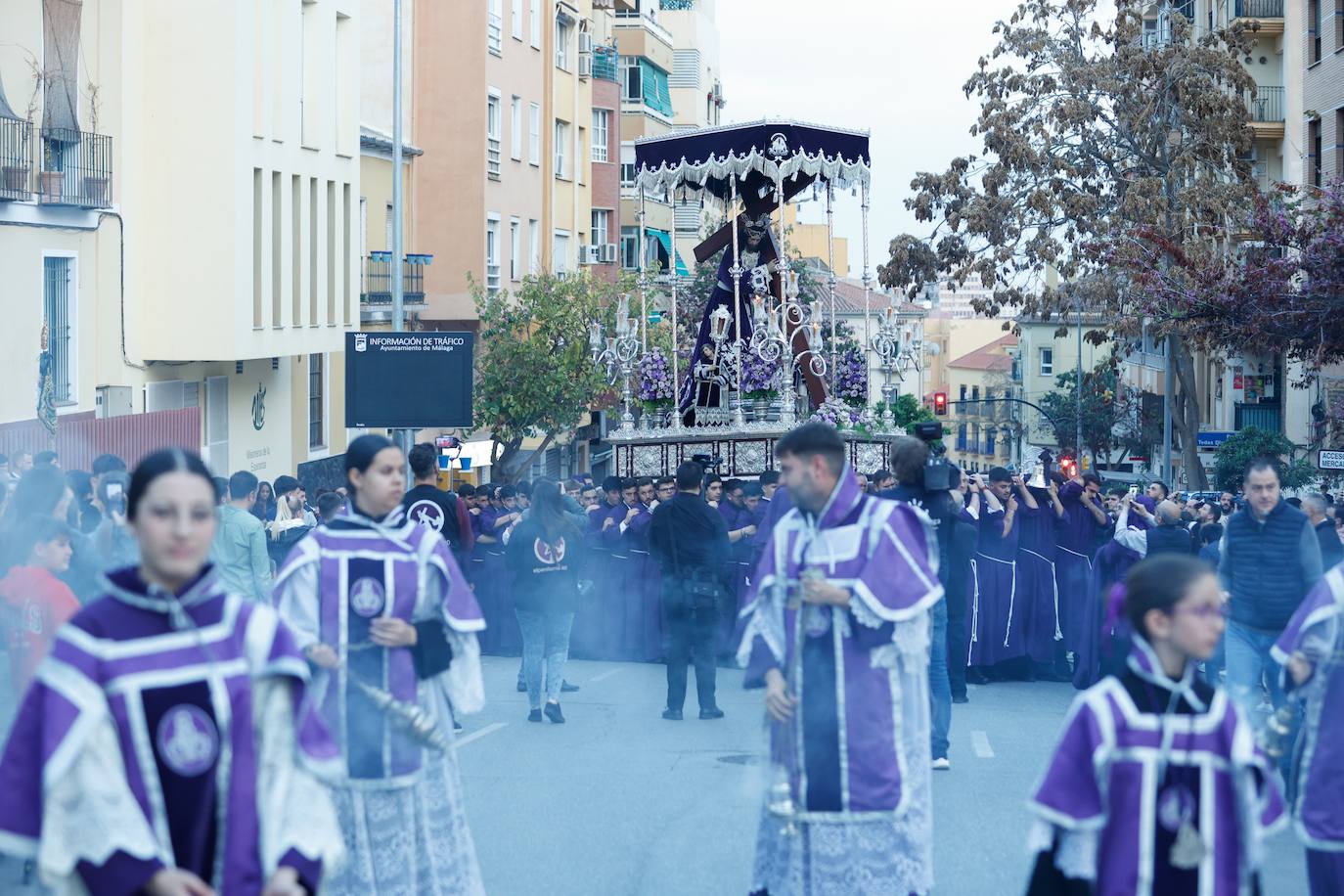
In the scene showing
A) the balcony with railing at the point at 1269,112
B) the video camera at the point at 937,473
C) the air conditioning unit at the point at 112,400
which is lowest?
the video camera at the point at 937,473

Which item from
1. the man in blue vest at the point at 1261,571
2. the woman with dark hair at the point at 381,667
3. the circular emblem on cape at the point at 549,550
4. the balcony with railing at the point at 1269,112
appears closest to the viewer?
the woman with dark hair at the point at 381,667

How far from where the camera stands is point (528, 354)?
35.0m

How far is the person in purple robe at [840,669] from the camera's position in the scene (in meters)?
6.86

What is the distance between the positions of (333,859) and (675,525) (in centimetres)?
904

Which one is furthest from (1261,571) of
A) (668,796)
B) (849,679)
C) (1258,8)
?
(1258,8)

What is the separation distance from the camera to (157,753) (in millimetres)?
4465

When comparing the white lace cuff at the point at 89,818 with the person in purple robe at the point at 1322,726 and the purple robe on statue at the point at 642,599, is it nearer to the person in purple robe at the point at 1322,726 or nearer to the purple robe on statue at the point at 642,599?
the person in purple robe at the point at 1322,726

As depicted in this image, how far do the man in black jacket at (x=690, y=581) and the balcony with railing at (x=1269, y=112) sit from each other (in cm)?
3570

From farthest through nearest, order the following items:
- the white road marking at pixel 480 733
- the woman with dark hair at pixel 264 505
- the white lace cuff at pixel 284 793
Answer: the woman with dark hair at pixel 264 505 < the white road marking at pixel 480 733 < the white lace cuff at pixel 284 793

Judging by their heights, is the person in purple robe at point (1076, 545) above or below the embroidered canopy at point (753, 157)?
below

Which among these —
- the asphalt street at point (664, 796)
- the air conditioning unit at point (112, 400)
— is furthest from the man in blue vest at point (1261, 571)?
the air conditioning unit at point (112, 400)

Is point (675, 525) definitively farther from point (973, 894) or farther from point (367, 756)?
point (367, 756)

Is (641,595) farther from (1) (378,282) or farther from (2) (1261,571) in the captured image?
(1) (378,282)

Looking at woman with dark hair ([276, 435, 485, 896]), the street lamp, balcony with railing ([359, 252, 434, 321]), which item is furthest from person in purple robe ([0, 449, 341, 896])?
balcony with railing ([359, 252, 434, 321])
